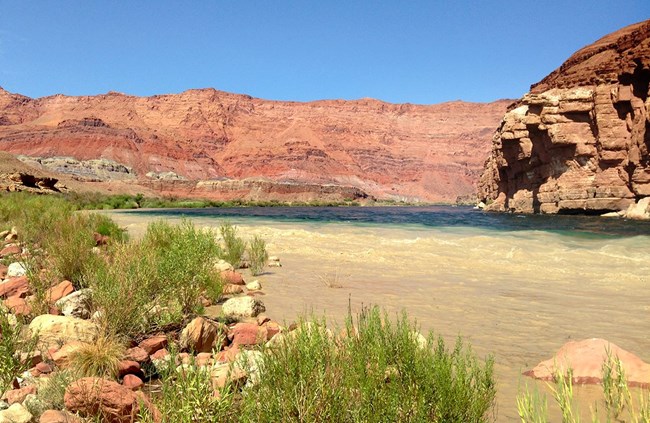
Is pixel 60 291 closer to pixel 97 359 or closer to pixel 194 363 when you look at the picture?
pixel 97 359

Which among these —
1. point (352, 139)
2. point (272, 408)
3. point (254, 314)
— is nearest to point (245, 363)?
point (272, 408)

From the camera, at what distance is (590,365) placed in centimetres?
362

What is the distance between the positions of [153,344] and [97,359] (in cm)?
70

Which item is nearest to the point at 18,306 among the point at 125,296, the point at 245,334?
the point at 125,296

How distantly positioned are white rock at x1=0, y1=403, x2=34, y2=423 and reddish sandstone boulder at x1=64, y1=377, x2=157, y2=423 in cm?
19

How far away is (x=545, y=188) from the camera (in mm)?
43250

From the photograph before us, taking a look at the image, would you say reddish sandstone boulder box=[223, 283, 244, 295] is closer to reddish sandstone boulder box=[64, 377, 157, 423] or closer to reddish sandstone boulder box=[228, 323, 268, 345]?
reddish sandstone boulder box=[228, 323, 268, 345]

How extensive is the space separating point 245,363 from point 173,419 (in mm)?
764

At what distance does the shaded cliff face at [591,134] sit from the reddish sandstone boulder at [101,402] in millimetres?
40813

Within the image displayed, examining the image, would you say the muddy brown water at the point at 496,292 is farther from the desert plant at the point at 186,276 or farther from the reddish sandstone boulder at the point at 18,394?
the reddish sandstone boulder at the point at 18,394

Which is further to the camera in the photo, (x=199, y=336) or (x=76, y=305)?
(x=76, y=305)

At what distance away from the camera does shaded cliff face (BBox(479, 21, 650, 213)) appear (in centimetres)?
3553

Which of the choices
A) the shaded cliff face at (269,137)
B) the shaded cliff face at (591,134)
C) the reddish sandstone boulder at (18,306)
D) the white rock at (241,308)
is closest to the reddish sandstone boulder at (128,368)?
the white rock at (241,308)

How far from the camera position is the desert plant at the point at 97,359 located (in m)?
3.02
